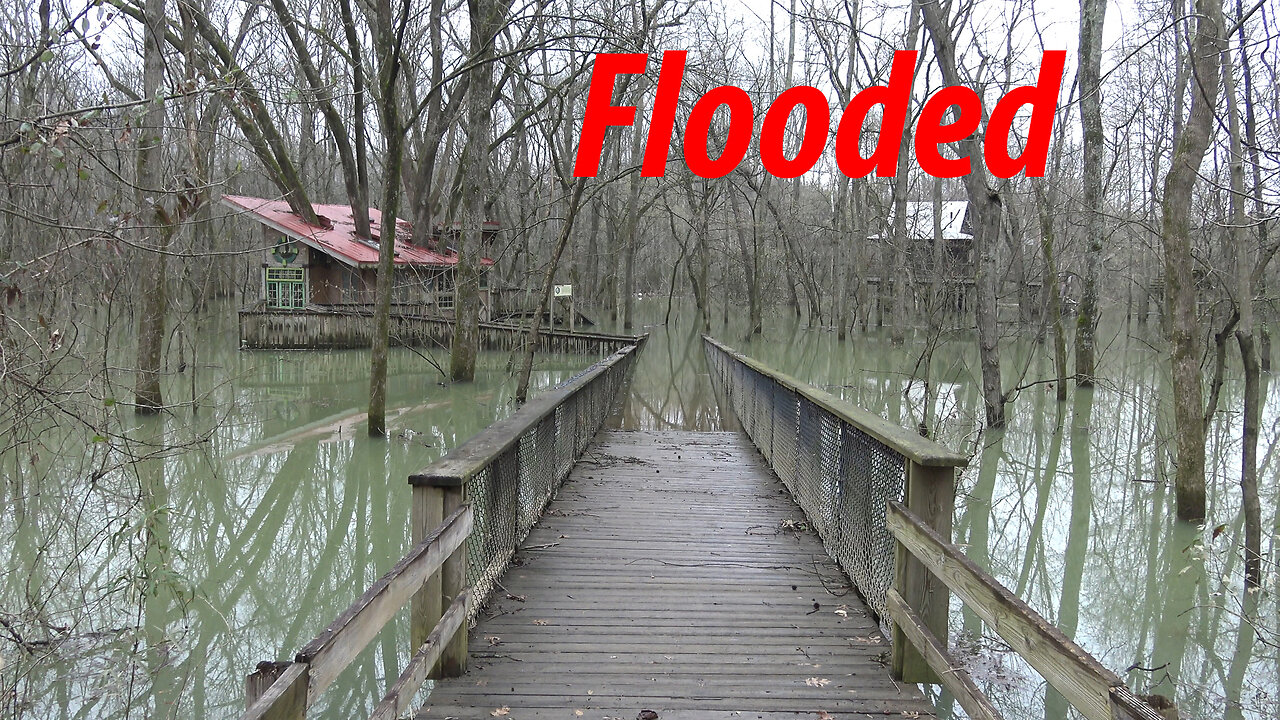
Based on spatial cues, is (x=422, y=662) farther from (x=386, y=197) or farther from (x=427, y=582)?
(x=386, y=197)

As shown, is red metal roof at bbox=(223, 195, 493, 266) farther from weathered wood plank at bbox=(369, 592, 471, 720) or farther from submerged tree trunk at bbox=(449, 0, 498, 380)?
weathered wood plank at bbox=(369, 592, 471, 720)

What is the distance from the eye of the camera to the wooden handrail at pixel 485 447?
11.5ft

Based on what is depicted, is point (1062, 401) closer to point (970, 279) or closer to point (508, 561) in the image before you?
point (508, 561)

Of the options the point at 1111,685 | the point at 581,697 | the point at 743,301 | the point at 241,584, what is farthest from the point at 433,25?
the point at 743,301

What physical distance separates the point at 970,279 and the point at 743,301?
25.2 meters

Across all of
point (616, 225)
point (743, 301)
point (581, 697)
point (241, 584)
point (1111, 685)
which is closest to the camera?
point (1111, 685)

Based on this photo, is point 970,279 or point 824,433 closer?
point 824,433

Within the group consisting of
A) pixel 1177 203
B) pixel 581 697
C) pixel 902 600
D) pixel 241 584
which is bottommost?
pixel 241 584

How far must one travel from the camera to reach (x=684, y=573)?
509 cm

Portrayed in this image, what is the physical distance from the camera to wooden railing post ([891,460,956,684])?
3592 mm

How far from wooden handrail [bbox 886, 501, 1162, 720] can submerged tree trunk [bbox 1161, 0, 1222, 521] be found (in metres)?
4.99

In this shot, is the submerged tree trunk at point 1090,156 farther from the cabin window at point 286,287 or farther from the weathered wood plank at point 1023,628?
the cabin window at point 286,287

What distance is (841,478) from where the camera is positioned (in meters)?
5.12

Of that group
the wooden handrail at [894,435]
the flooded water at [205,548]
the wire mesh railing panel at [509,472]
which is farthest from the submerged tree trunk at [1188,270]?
the flooded water at [205,548]
